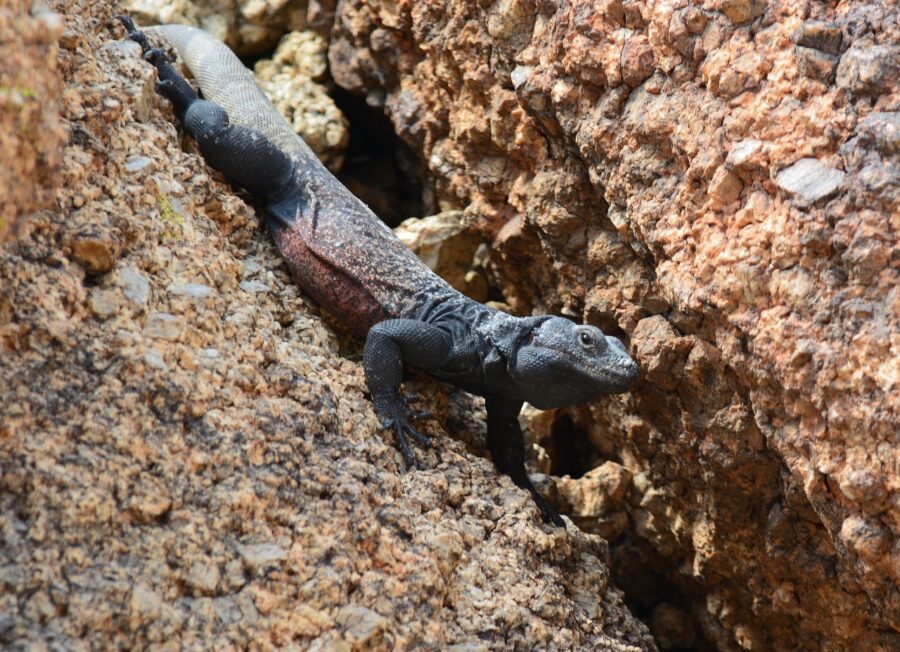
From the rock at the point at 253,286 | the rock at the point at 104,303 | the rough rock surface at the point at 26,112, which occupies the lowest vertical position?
the rock at the point at 253,286

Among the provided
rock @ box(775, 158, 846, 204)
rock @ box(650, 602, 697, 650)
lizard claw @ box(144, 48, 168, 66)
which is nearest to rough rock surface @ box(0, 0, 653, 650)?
lizard claw @ box(144, 48, 168, 66)

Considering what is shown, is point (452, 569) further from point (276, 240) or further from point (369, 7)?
point (369, 7)

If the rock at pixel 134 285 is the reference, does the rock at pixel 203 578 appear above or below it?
below

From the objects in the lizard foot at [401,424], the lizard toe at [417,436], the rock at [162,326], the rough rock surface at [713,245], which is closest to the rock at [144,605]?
the rock at [162,326]

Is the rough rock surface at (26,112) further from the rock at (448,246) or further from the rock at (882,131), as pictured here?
the rock at (448,246)

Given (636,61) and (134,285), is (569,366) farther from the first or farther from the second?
(134,285)
